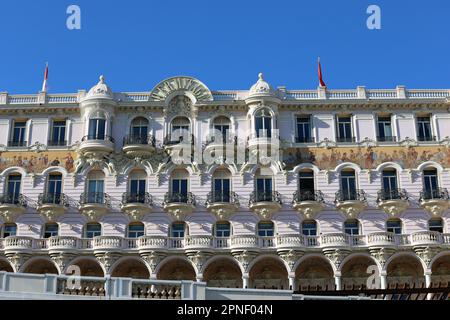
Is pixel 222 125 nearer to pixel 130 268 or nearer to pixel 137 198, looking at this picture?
pixel 137 198

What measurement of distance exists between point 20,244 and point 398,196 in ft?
80.9

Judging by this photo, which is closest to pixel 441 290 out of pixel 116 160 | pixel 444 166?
pixel 444 166

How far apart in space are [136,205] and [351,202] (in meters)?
14.0

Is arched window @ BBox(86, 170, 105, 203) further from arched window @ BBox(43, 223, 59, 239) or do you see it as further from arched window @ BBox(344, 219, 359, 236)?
arched window @ BBox(344, 219, 359, 236)

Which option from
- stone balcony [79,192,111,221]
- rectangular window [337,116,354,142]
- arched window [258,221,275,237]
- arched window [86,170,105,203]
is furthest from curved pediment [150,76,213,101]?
arched window [258,221,275,237]

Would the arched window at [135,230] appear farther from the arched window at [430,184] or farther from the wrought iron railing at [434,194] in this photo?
the arched window at [430,184]

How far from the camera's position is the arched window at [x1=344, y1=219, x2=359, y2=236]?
149 feet

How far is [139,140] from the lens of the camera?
155 ft

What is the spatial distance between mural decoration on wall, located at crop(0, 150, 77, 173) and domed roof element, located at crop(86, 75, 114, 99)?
421 centimetres

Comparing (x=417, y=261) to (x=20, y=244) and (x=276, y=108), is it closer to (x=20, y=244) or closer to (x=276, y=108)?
(x=276, y=108)

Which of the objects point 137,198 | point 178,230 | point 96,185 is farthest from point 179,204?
point 96,185

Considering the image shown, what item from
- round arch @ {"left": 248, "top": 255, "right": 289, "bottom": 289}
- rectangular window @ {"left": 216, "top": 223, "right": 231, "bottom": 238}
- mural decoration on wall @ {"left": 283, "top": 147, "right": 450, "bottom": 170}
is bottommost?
round arch @ {"left": 248, "top": 255, "right": 289, "bottom": 289}
